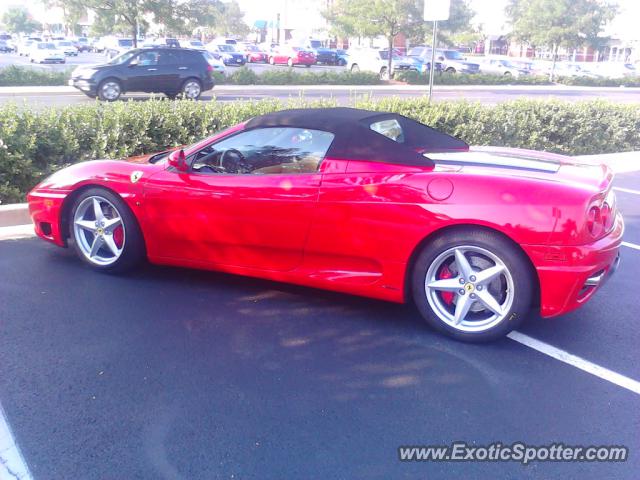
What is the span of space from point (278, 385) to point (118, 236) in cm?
230

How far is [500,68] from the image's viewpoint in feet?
143

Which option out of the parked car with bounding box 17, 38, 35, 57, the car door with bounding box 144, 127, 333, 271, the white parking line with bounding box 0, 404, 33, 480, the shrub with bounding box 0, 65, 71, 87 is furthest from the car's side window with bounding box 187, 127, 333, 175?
the parked car with bounding box 17, 38, 35, 57

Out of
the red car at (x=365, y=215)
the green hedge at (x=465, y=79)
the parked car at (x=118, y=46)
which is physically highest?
the parked car at (x=118, y=46)

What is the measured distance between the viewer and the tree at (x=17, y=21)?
78.9 metres

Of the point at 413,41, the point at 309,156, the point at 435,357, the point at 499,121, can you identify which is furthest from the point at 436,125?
the point at 413,41

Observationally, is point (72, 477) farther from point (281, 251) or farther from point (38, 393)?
point (281, 251)

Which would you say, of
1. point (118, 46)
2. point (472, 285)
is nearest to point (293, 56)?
point (118, 46)

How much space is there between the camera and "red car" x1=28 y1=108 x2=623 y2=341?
389 cm

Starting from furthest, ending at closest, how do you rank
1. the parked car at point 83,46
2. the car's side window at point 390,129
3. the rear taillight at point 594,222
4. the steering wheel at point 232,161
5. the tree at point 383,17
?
the parked car at point 83,46 → the tree at point 383,17 → the steering wheel at point 232,161 → the car's side window at point 390,129 → the rear taillight at point 594,222

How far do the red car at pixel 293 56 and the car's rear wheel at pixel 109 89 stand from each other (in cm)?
2479

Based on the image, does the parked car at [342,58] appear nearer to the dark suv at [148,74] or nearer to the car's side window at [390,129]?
the dark suv at [148,74]

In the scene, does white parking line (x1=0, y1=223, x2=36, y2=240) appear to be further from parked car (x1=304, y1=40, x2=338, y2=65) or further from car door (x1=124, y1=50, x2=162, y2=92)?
parked car (x1=304, y1=40, x2=338, y2=65)

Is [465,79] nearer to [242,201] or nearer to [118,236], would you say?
[118,236]

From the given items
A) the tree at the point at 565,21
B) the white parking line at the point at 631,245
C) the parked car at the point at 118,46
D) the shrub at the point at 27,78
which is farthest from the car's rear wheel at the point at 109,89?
the tree at the point at 565,21
